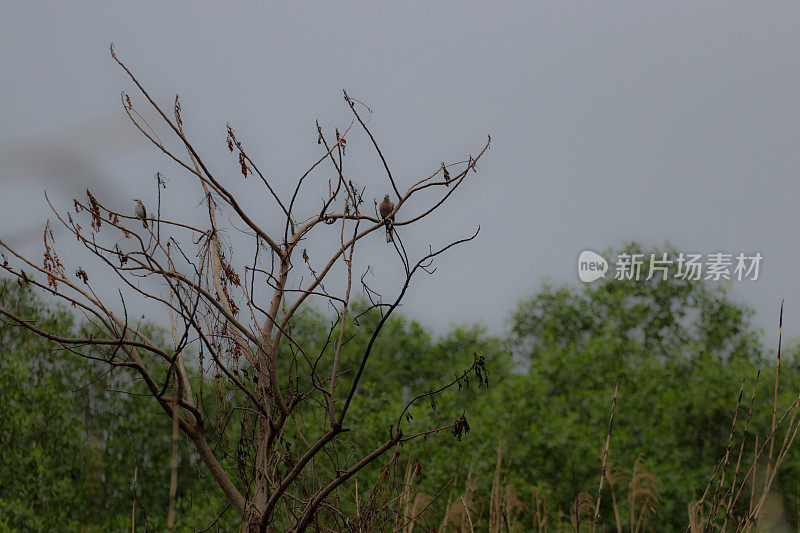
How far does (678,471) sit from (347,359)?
3.04m

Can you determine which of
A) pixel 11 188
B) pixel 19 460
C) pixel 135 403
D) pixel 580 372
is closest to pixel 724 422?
pixel 580 372

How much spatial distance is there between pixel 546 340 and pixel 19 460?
528 centimetres

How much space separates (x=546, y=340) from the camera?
27.1 feet

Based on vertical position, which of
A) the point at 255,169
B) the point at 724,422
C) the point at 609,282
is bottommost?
the point at 255,169

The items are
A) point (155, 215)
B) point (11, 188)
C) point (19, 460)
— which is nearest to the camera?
point (11, 188)

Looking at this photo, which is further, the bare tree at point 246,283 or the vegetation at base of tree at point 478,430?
the vegetation at base of tree at point 478,430

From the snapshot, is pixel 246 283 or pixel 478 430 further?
pixel 478 430

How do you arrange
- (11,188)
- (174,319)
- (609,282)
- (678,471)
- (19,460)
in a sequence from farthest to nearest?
(609,282)
(19,460)
(678,471)
(174,319)
(11,188)

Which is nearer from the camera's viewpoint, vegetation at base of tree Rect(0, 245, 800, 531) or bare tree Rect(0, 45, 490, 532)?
bare tree Rect(0, 45, 490, 532)

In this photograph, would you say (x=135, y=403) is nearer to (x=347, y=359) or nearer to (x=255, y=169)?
(x=347, y=359)

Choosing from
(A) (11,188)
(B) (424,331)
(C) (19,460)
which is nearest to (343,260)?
(A) (11,188)

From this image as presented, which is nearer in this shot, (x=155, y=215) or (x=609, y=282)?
(x=155, y=215)

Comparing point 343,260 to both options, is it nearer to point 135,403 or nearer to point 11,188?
point 11,188

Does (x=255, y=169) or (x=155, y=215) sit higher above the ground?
(x=255, y=169)
